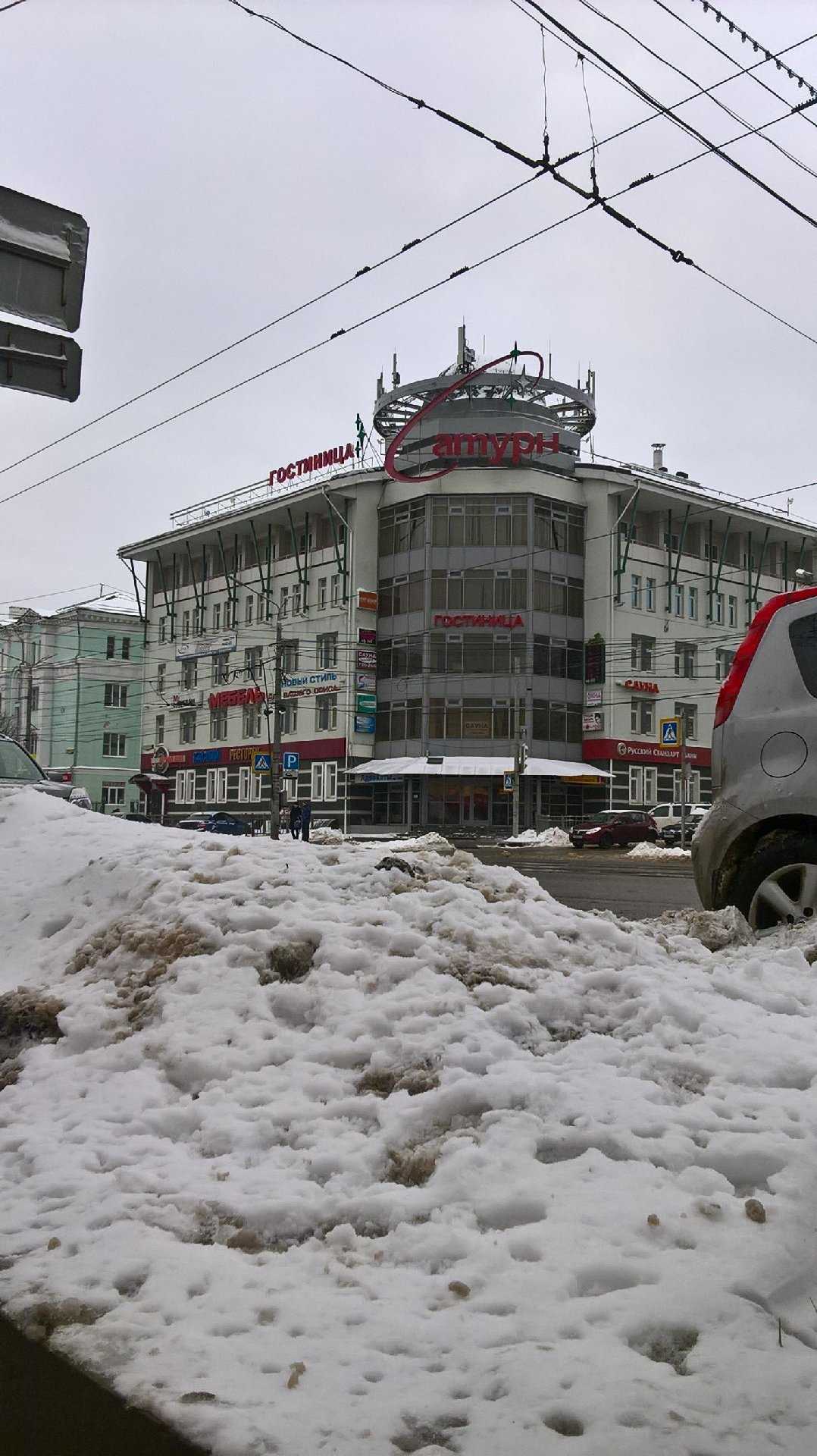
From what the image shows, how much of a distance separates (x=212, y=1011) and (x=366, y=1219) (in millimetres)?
1300

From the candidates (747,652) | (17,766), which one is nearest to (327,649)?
(17,766)

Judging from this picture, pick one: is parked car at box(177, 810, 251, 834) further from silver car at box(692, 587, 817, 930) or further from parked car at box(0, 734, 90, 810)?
silver car at box(692, 587, 817, 930)

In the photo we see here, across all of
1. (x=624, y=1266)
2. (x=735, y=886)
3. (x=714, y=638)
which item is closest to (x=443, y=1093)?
(x=624, y=1266)

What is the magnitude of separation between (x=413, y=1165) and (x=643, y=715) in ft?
169

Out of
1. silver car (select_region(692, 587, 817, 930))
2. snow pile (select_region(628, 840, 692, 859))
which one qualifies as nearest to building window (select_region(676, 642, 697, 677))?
snow pile (select_region(628, 840, 692, 859))

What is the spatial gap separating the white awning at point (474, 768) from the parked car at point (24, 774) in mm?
37071

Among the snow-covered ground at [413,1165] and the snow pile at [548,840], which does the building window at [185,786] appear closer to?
the snow pile at [548,840]

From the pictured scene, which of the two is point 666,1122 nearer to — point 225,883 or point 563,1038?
point 563,1038

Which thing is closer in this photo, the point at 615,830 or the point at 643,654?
the point at 615,830

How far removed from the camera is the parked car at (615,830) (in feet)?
127

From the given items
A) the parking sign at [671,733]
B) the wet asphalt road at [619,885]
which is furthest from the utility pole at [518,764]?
the wet asphalt road at [619,885]

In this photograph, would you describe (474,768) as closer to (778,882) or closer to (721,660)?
(721,660)

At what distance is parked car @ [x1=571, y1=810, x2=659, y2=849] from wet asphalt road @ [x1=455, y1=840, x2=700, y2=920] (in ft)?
37.5

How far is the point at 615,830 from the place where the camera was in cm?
3897
